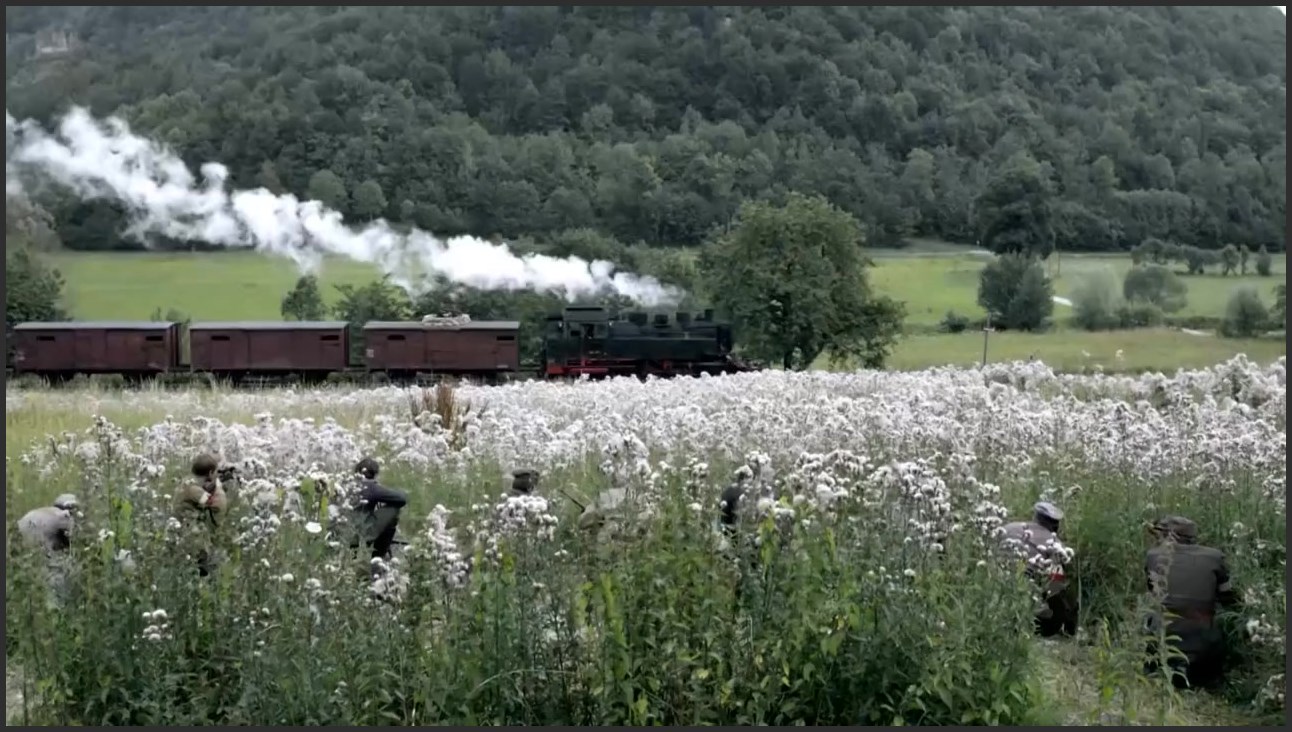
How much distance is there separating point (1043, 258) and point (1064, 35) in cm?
3895

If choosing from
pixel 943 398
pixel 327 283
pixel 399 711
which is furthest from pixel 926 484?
pixel 327 283

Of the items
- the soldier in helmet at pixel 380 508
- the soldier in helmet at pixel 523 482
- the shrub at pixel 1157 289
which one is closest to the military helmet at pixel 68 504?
the soldier in helmet at pixel 380 508

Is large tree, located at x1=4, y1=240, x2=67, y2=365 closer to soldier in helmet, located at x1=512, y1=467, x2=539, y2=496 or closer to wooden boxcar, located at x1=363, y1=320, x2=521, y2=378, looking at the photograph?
wooden boxcar, located at x1=363, y1=320, x2=521, y2=378

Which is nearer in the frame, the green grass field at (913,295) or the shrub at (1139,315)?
the green grass field at (913,295)

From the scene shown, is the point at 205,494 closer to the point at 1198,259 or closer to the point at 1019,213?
the point at 1198,259

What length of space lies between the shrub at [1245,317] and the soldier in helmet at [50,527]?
125ft

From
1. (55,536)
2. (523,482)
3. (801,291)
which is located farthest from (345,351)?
(523,482)

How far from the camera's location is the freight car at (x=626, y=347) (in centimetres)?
3494

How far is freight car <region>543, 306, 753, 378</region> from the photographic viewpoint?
34.9 metres

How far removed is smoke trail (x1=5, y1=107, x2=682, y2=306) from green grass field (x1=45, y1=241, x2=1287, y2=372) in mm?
1433

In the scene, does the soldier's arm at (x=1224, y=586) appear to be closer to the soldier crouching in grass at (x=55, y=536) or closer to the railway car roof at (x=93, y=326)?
the soldier crouching in grass at (x=55, y=536)

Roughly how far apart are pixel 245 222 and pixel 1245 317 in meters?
41.7

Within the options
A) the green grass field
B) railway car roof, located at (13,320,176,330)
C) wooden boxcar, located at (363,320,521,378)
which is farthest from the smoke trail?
railway car roof, located at (13,320,176,330)

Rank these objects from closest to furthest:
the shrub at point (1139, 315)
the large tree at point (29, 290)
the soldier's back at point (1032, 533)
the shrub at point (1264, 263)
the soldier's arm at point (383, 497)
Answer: the soldier's back at point (1032, 533) < the soldier's arm at point (383, 497) < the large tree at point (29, 290) < the shrub at point (1139, 315) < the shrub at point (1264, 263)
